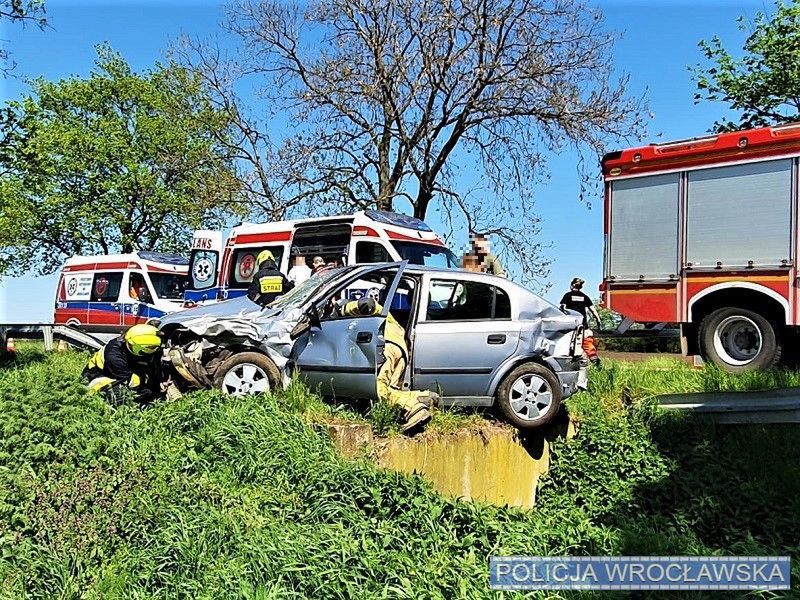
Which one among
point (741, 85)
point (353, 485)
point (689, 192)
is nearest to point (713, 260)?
point (689, 192)

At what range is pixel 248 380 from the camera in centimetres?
725

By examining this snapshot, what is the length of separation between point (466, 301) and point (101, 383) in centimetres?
375

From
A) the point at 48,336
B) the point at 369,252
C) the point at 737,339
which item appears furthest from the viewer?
the point at 48,336

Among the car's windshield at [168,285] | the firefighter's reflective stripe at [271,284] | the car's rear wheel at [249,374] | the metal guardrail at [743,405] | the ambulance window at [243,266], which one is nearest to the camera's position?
the car's rear wheel at [249,374]

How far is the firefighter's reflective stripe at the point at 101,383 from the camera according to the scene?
24.2 feet

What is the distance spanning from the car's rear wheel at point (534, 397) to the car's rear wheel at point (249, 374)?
2.25m

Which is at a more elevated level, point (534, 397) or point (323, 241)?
point (323, 241)

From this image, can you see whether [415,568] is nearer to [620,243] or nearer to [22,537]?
[22,537]

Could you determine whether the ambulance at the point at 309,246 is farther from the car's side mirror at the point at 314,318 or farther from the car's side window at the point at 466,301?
the car's side mirror at the point at 314,318

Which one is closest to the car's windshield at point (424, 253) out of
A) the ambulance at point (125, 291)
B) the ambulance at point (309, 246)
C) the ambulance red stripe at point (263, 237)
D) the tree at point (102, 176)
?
the ambulance at point (309, 246)

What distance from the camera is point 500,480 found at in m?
7.70

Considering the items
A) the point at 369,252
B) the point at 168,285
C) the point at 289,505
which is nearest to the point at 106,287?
the point at 168,285

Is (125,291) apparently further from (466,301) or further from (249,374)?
(466,301)

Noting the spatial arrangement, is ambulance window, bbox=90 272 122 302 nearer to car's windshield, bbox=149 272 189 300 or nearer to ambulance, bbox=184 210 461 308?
car's windshield, bbox=149 272 189 300
